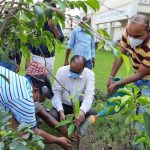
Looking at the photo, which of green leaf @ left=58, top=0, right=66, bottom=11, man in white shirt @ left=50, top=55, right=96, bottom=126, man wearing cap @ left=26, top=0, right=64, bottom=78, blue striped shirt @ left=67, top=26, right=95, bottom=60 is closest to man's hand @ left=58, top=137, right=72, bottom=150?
man wearing cap @ left=26, top=0, right=64, bottom=78

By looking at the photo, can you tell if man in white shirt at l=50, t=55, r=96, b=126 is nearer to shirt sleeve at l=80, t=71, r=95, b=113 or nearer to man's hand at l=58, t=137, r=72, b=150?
shirt sleeve at l=80, t=71, r=95, b=113

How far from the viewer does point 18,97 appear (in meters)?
2.29

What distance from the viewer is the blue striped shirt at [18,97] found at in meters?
2.28

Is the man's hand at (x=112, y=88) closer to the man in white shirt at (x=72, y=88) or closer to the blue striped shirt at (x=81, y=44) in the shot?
the man in white shirt at (x=72, y=88)

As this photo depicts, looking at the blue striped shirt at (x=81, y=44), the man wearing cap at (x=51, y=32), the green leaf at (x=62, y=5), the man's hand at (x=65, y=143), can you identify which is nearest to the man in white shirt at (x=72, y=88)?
the man wearing cap at (x=51, y=32)

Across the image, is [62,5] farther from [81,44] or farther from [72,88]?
[81,44]

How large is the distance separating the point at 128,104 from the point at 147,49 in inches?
68.8

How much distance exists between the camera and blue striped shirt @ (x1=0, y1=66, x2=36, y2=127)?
89.9 inches

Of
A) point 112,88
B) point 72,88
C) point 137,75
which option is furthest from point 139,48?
point 72,88

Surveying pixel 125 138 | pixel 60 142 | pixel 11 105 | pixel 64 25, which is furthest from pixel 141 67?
pixel 64 25

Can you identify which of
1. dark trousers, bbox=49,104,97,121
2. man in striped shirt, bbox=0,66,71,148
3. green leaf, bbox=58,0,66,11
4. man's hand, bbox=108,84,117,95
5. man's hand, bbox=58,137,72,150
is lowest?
dark trousers, bbox=49,104,97,121

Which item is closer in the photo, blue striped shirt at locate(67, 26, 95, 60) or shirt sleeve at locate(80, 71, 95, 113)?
shirt sleeve at locate(80, 71, 95, 113)

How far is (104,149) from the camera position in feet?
10.1

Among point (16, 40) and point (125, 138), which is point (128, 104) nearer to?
point (16, 40)
